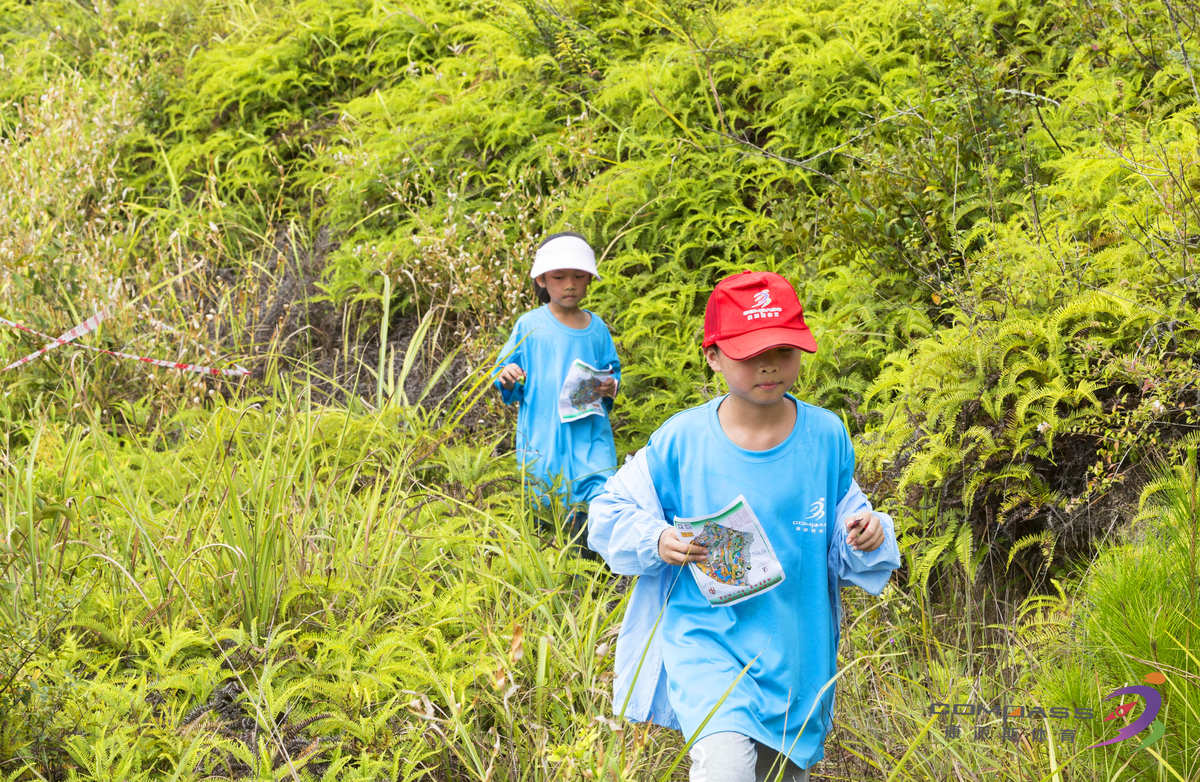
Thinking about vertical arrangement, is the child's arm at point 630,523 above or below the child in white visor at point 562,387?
above

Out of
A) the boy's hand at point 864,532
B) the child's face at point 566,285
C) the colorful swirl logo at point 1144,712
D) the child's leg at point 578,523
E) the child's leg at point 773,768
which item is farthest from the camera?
the child's face at point 566,285

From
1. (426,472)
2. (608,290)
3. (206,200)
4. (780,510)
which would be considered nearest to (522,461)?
(426,472)

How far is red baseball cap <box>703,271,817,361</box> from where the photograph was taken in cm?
293

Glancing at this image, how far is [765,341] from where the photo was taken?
9.56 ft

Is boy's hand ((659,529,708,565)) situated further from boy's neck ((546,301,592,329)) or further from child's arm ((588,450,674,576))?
boy's neck ((546,301,592,329))

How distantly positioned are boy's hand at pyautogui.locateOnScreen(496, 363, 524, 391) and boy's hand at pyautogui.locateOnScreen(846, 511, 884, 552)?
8.54ft

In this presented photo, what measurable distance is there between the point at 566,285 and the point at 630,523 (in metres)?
2.44

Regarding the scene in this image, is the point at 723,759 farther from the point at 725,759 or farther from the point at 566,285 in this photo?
the point at 566,285

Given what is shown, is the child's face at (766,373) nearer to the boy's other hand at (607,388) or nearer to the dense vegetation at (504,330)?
the dense vegetation at (504,330)

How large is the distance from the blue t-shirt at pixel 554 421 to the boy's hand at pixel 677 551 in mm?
2246

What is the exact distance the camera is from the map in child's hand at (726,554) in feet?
9.62

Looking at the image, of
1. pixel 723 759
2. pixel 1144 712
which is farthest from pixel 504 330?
pixel 1144 712

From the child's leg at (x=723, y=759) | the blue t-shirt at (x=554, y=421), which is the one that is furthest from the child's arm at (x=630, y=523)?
the blue t-shirt at (x=554, y=421)

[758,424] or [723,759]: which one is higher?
[758,424]
